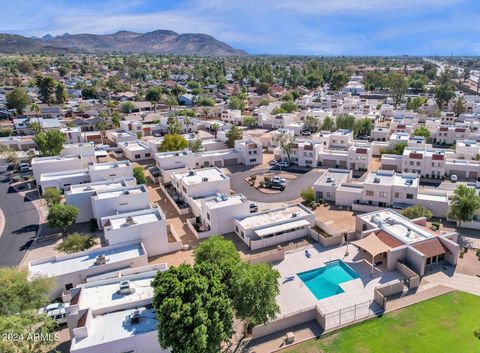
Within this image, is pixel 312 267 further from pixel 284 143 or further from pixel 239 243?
pixel 284 143

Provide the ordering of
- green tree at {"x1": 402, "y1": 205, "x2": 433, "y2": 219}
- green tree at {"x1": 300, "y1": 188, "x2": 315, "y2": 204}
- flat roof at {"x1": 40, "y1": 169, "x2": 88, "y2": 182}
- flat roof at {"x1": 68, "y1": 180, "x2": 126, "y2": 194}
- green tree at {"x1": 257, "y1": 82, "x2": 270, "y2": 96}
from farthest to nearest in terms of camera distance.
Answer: green tree at {"x1": 257, "y1": 82, "x2": 270, "y2": 96} < flat roof at {"x1": 40, "y1": 169, "x2": 88, "y2": 182} < green tree at {"x1": 300, "y1": 188, "x2": 315, "y2": 204} < flat roof at {"x1": 68, "y1": 180, "x2": 126, "y2": 194} < green tree at {"x1": 402, "y1": 205, "x2": 433, "y2": 219}

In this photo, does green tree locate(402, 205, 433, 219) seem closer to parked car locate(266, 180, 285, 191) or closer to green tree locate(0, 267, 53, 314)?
parked car locate(266, 180, 285, 191)

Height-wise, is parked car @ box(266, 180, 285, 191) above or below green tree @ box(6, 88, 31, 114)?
below

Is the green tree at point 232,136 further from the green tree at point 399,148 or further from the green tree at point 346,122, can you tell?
the green tree at point 399,148

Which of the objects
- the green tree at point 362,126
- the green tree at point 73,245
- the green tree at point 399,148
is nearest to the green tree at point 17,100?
the green tree at point 73,245

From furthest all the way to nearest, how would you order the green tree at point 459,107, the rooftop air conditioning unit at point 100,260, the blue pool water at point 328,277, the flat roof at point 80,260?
the green tree at point 459,107
the rooftop air conditioning unit at point 100,260
the blue pool water at point 328,277
the flat roof at point 80,260

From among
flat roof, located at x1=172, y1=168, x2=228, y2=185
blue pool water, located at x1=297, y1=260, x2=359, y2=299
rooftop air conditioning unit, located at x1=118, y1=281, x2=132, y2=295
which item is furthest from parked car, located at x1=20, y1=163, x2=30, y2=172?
blue pool water, located at x1=297, y1=260, x2=359, y2=299

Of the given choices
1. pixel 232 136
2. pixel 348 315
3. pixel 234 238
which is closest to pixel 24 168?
pixel 232 136

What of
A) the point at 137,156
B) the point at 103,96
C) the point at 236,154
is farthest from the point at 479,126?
the point at 103,96
